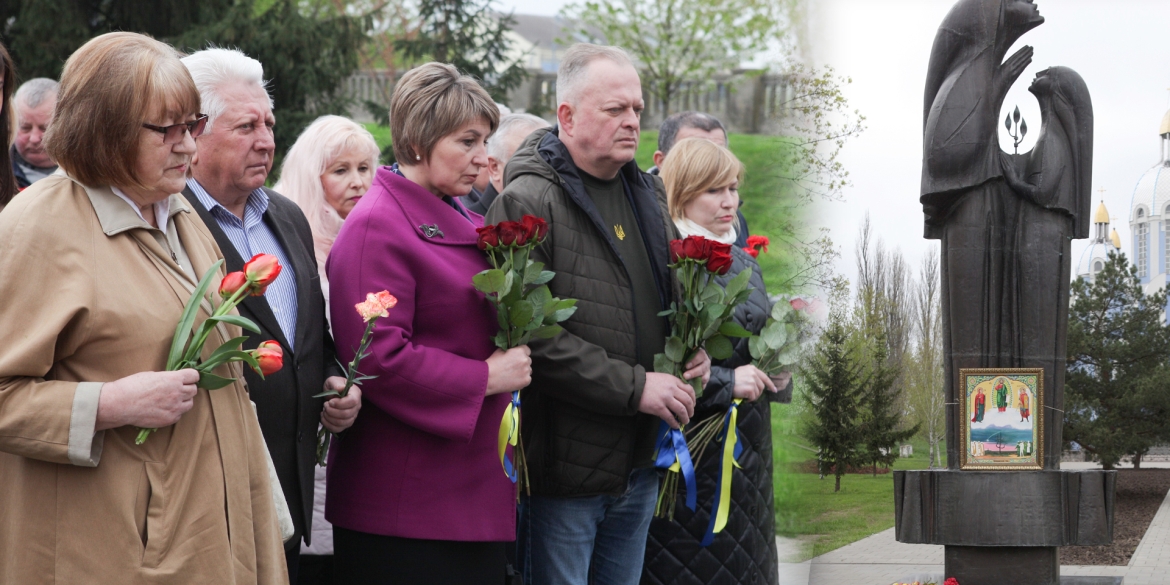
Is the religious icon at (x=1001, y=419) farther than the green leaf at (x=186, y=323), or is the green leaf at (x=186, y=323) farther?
the religious icon at (x=1001, y=419)

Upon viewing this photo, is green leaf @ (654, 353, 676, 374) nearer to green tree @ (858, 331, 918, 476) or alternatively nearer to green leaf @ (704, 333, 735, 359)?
green leaf @ (704, 333, 735, 359)

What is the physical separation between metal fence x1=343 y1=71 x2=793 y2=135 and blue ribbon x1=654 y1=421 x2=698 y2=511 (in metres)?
8.47

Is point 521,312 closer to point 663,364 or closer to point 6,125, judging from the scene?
point 663,364

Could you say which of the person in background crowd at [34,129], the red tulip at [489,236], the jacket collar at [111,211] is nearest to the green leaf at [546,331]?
the red tulip at [489,236]

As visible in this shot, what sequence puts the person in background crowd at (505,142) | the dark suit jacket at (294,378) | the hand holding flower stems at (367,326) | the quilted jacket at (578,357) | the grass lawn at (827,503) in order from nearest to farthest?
the hand holding flower stems at (367,326), the dark suit jacket at (294,378), the quilted jacket at (578,357), the person in background crowd at (505,142), the grass lawn at (827,503)

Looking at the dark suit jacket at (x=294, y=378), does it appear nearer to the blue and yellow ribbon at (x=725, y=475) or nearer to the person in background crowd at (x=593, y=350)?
the person in background crowd at (x=593, y=350)

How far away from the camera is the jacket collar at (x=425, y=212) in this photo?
2750 mm

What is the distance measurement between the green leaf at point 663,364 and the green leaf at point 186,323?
1.35m

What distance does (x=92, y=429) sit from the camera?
6.09ft

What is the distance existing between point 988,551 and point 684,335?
3674 millimetres

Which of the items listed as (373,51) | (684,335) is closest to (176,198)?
(684,335)

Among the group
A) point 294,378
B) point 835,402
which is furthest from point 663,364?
point 835,402

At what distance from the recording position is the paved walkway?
239 inches

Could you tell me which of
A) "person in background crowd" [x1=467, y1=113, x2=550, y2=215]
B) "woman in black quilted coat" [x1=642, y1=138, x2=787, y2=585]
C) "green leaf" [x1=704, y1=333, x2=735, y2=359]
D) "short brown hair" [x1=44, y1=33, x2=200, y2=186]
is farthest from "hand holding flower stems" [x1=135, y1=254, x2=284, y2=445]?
"person in background crowd" [x1=467, y1=113, x2=550, y2=215]
